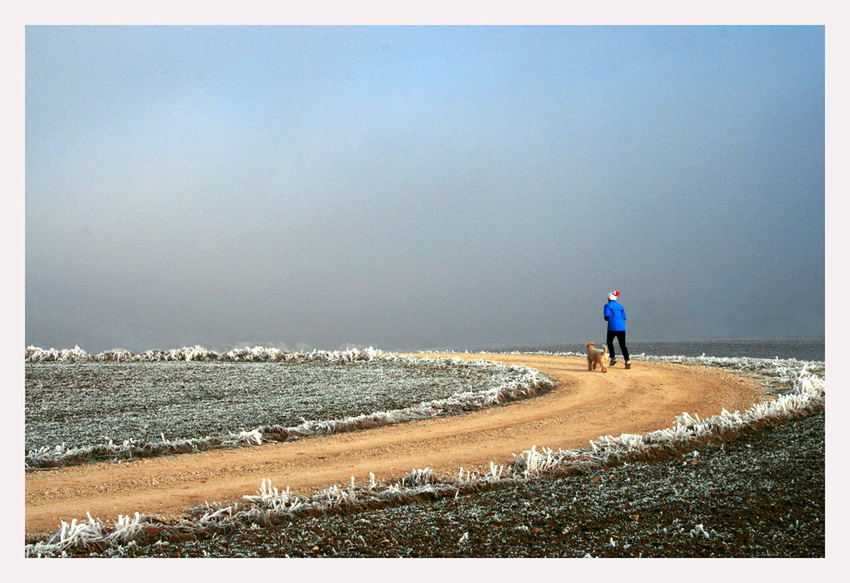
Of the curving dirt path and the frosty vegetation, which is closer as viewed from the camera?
the frosty vegetation

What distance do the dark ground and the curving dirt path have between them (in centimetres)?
117

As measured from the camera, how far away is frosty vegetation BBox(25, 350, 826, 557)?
18.3ft

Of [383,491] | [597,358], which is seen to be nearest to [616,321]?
[597,358]

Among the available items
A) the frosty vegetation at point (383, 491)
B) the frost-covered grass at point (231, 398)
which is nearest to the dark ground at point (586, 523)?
the frosty vegetation at point (383, 491)

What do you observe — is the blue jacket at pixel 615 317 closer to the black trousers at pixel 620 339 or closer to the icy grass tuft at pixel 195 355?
the black trousers at pixel 620 339

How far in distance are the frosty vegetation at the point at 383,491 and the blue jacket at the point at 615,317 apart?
6.52m

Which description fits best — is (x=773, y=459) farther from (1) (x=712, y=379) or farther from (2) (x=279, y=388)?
(2) (x=279, y=388)

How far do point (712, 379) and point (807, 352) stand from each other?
8.40m

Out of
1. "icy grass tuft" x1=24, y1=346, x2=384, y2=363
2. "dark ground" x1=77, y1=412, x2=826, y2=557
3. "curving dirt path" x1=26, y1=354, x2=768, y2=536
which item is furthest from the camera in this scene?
"icy grass tuft" x1=24, y1=346, x2=384, y2=363

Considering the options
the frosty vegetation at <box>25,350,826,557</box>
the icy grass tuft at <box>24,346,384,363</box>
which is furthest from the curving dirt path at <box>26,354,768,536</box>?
the icy grass tuft at <box>24,346,384,363</box>

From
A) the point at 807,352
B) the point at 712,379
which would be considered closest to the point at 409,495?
the point at 712,379

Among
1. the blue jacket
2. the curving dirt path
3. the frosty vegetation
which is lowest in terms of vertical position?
the curving dirt path

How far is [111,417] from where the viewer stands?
1145 centimetres

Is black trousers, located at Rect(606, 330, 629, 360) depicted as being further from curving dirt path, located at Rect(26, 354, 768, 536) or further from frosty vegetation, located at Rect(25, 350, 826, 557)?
frosty vegetation, located at Rect(25, 350, 826, 557)
